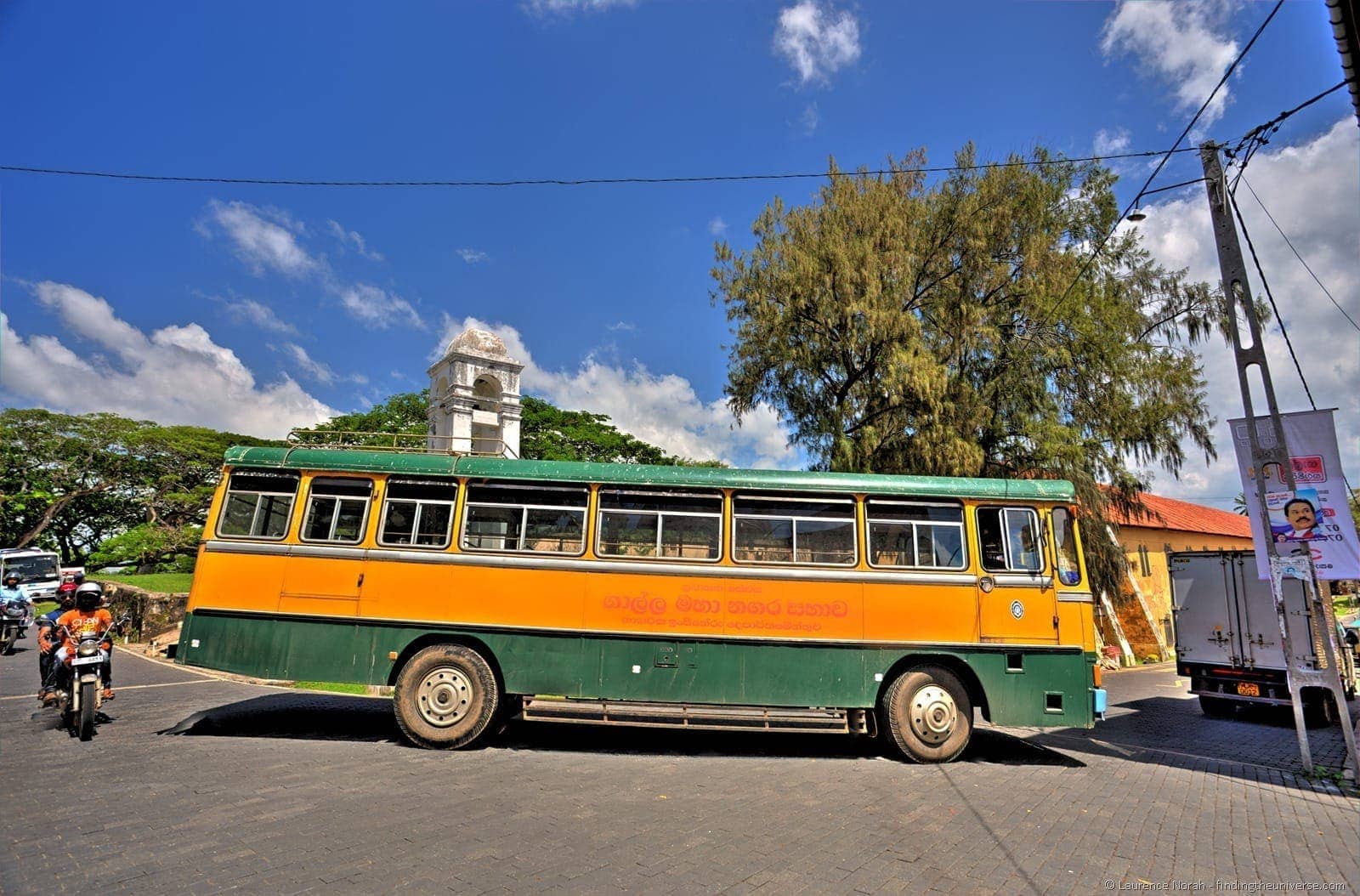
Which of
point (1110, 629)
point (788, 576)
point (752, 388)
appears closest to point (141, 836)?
point (788, 576)

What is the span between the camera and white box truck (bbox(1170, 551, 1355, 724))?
11500mm

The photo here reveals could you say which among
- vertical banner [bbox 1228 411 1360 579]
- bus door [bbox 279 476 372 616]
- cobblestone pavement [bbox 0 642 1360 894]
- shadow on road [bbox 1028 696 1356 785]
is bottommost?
cobblestone pavement [bbox 0 642 1360 894]

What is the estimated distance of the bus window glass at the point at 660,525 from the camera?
802cm

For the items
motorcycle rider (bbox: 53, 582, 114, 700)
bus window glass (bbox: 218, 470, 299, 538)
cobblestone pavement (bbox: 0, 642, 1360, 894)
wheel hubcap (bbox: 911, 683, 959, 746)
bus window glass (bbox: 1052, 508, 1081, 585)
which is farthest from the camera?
motorcycle rider (bbox: 53, 582, 114, 700)

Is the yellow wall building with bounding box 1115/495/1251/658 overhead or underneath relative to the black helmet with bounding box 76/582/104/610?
overhead

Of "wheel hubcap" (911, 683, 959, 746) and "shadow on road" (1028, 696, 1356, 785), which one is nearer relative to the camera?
"wheel hubcap" (911, 683, 959, 746)

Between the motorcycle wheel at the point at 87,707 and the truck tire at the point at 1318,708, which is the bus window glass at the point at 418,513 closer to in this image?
the motorcycle wheel at the point at 87,707

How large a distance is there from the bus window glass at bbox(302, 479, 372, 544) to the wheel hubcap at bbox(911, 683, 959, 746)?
674cm

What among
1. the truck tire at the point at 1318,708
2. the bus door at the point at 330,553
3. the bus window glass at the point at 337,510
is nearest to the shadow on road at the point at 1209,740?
the truck tire at the point at 1318,708

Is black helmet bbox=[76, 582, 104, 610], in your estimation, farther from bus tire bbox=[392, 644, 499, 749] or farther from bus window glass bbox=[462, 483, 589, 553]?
bus window glass bbox=[462, 483, 589, 553]

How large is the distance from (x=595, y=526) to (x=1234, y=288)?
8.42m

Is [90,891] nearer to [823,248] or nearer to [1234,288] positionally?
[1234,288]

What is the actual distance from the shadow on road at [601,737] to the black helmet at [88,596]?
1836 mm

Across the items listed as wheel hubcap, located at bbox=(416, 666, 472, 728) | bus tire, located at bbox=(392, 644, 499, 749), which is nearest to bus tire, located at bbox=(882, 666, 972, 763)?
bus tire, located at bbox=(392, 644, 499, 749)
